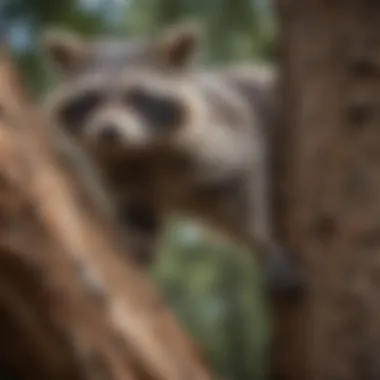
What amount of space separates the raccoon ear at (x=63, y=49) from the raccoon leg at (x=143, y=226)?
0.90 feet

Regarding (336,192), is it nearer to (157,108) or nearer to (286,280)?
(286,280)

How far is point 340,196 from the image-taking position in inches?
41.2

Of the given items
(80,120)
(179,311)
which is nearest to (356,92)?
(179,311)

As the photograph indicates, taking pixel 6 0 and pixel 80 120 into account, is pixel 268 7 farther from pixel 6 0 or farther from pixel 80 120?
pixel 80 120

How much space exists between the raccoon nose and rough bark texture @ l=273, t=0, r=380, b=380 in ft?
2.29

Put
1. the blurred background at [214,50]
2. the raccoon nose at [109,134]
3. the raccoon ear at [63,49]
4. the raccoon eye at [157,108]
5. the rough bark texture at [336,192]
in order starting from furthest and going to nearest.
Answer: the raccoon eye at [157,108] < the raccoon nose at [109,134] < the raccoon ear at [63,49] < the blurred background at [214,50] < the rough bark texture at [336,192]

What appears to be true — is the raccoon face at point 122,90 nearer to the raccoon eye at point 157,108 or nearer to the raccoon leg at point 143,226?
the raccoon eye at point 157,108

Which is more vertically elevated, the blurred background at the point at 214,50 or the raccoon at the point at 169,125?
the raccoon at the point at 169,125

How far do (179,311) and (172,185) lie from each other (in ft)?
1.89

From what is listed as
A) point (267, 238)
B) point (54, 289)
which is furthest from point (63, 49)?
point (54, 289)

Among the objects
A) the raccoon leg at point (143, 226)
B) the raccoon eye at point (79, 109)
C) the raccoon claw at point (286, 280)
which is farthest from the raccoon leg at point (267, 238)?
the raccoon eye at point (79, 109)

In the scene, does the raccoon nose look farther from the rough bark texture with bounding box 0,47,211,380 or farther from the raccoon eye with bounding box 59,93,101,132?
the rough bark texture with bounding box 0,47,211,380

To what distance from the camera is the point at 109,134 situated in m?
1.73

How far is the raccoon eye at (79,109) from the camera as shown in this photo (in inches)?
71.5
